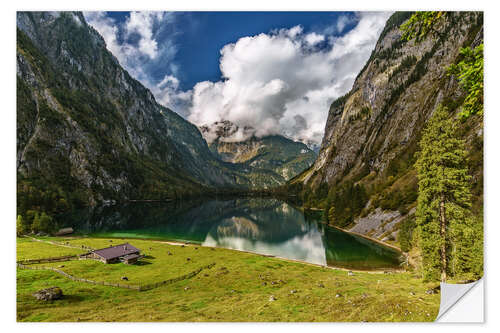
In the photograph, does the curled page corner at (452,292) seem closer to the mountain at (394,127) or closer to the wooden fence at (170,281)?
the mountain at (394,127)

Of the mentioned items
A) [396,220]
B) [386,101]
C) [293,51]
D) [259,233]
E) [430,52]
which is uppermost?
[430,52]

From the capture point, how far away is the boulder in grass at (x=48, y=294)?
636 inches

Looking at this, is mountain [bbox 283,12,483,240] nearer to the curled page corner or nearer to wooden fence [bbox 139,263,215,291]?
the curled page corner

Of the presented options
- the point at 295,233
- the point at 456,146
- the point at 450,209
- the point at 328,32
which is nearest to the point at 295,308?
the point at 450,209

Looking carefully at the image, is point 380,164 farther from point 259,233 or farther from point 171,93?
point 171,93

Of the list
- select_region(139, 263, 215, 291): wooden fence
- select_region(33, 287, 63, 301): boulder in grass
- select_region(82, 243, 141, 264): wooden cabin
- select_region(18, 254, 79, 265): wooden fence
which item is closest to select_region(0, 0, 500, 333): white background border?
select_region(33, 287, 63, 301): boulder in grass

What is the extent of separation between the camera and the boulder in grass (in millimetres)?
16156

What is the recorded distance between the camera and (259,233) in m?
84.9

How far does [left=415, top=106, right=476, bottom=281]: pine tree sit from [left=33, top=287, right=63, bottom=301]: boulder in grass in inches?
987

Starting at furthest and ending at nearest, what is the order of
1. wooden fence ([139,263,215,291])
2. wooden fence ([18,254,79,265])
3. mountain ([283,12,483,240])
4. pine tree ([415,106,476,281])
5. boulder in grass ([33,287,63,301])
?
mountain ([283,12,483,240]) → wooden fence ([139,263,215,291]) → wooden fence ([18,254,79,265]) → boulder in grass ([33,287,63,301]) → pine tree ([415,106,476,281])

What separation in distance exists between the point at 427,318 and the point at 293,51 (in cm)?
2342

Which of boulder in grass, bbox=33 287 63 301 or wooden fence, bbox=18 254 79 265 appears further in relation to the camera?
wooden fence, bbox=18 254 79 265
